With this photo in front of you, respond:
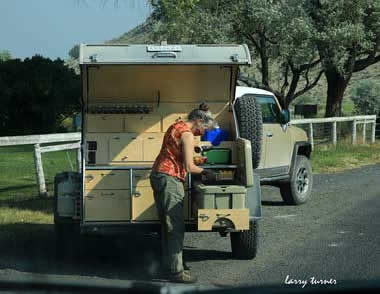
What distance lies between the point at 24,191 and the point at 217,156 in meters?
5.66

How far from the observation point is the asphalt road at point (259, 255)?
7.34 m

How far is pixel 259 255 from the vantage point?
8453 mm

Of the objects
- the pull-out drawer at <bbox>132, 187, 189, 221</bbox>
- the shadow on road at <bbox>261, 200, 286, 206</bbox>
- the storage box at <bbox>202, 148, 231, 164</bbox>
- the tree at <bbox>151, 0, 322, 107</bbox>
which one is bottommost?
the shadow on road at <bbox>261, 200, 286, 206</bbox>

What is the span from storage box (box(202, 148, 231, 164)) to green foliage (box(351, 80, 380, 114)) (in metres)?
27.7

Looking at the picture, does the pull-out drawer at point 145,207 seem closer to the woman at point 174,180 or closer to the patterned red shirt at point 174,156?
the woman at point 174,180

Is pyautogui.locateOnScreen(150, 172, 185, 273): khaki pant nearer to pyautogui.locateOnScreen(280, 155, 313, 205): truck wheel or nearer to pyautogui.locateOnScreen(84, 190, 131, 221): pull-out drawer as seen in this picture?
pyautogui.locateOnScreen(84, 190, 131, 221): pull-out drawer

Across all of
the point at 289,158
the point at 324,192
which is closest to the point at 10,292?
the point at 289,158

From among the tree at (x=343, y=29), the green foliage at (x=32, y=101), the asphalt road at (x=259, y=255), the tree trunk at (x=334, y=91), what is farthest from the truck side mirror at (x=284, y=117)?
the green foliage at (x=32, y=101)

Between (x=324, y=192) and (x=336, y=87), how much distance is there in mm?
13737

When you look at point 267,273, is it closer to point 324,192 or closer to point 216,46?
point 216,46

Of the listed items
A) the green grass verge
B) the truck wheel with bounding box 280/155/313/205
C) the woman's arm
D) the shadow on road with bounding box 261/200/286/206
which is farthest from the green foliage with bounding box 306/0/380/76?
the woman's arm

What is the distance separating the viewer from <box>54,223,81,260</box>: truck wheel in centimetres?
857

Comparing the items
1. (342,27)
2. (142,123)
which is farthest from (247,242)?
(342,27)

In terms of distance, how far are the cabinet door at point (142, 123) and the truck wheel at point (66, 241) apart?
140 centimetres
